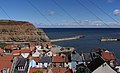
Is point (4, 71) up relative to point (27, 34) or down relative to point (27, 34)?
down

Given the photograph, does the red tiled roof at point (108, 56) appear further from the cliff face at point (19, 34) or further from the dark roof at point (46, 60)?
the cliff face at point (19, 34)

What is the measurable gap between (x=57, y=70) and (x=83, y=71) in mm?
4431

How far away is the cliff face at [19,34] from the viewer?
111 m

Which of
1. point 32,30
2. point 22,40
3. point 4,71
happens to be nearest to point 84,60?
point 4,71

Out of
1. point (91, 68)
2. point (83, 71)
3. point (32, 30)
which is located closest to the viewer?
point (83, 71)

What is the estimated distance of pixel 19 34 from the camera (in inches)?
4530

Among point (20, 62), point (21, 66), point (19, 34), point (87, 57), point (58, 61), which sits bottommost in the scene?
point (21, 66)

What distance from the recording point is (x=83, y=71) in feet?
93.8

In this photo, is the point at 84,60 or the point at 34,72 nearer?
the point at 34,72

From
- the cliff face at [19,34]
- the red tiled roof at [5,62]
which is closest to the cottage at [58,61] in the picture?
the red tiled roof at [5,62]

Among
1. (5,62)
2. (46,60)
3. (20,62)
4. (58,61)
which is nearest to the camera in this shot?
(5,62)

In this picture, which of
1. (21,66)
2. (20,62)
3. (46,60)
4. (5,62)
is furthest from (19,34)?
(21,66)

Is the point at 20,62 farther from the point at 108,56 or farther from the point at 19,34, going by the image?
the point at 19,34

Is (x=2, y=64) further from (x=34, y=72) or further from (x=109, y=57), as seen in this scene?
(x=109, y=57)
